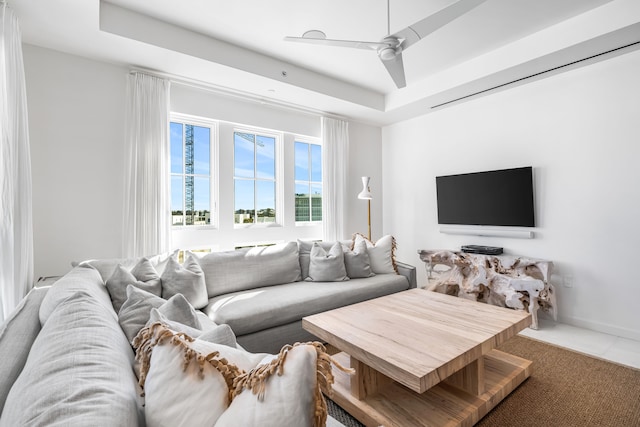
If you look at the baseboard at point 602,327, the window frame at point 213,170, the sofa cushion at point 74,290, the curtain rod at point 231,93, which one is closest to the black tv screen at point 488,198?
the baseboard at point 602,327

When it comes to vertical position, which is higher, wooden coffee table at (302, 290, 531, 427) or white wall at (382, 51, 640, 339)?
white wall at (382, 51, 640, 339)

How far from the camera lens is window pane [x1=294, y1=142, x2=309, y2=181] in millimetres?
4383

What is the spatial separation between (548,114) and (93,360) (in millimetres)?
4152

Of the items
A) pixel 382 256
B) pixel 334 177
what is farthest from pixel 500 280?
pixel 334 177

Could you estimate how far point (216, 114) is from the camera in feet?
11.8

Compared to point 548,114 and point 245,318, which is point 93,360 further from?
point 548,114

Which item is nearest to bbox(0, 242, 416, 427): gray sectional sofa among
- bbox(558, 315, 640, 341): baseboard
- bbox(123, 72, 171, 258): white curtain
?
bbox(123, 72, 171, 258): white curtain

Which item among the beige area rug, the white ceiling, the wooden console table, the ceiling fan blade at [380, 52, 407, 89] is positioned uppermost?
the white ceiling

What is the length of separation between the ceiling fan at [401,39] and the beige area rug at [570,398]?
2245mm

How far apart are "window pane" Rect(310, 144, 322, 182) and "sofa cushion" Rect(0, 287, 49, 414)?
3.54 m

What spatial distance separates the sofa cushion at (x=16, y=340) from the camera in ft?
2.66

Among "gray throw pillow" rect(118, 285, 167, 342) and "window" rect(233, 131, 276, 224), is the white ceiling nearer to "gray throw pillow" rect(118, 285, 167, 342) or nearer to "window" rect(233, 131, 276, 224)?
"window" rect(233, 131, 276, 224)

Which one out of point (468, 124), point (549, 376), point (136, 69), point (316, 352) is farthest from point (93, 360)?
point (468, 124)

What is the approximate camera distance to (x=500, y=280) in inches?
124
